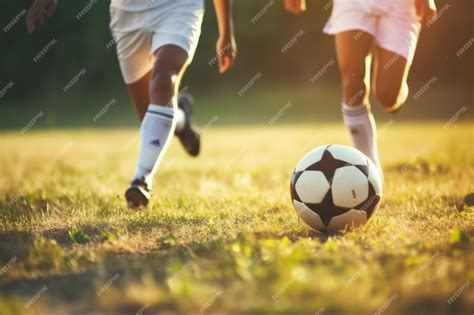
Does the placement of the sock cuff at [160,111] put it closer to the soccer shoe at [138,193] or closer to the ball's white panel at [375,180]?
the soccer shoe at [138,193]

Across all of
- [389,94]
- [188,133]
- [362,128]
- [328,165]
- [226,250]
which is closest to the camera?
[226,250]

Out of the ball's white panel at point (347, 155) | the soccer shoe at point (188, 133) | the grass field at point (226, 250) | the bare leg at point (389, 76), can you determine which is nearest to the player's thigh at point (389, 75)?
the bare leg at point (389, 76)

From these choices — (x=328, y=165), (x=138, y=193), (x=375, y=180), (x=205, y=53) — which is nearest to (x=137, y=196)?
(x=138, y=193)

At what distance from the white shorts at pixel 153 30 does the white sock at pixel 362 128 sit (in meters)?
1.39

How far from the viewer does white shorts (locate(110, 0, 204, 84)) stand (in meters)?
4.27

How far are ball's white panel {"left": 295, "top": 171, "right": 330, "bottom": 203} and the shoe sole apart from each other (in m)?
1.02

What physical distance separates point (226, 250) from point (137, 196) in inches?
47.7

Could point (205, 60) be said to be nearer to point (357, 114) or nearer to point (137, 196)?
point (357, 114)

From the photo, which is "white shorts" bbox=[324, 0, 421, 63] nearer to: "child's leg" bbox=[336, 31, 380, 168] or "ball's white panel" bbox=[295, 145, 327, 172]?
"child's leg" bbox=[336, 31, 380, 168]

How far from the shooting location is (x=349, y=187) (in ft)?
11.6

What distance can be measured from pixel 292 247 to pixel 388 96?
2359mm

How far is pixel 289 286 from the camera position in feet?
7.57

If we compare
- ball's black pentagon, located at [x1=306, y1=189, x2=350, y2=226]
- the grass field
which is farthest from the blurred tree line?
ball's black pentagon, located at [x1=306, y1=189, x2=350, y2=226]

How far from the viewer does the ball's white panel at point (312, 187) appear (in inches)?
140
